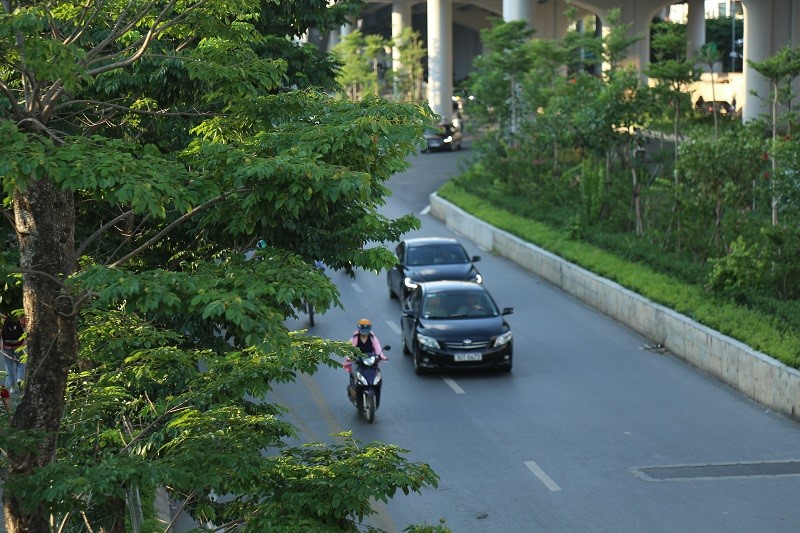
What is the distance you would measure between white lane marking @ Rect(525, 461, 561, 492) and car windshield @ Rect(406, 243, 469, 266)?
12735 millimetres

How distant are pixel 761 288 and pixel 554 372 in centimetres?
447

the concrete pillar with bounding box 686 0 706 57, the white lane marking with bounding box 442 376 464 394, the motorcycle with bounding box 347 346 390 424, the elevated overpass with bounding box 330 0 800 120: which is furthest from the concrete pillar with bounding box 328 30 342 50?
the motorcycle with bounding box 347 346 390 424

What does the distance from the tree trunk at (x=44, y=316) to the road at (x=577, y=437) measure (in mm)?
7065

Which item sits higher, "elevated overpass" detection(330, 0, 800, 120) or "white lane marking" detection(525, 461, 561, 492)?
"elevated overpass" detection(330, 0, 800, 120)

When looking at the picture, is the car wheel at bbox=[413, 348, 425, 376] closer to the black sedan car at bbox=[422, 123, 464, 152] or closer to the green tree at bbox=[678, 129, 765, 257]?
the green tree at bbox=[678, 129, 765, 257]

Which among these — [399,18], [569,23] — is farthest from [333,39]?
→ [569,23]

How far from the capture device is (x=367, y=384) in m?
19.0

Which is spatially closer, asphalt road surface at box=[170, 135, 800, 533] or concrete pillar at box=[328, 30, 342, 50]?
asphalt road surface at box=[170, 135, 800, 533]

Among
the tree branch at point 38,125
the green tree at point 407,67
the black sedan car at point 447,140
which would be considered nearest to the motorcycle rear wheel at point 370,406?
the tree branch at point 38,125

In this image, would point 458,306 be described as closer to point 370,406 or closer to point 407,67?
point 370,406

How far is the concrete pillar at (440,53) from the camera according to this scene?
74062 millimetres

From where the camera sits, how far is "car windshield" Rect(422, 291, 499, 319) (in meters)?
22.9

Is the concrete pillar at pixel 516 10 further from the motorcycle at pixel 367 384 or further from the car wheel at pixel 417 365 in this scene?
the motorcycle at pixel 367 384

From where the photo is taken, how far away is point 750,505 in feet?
49.2
